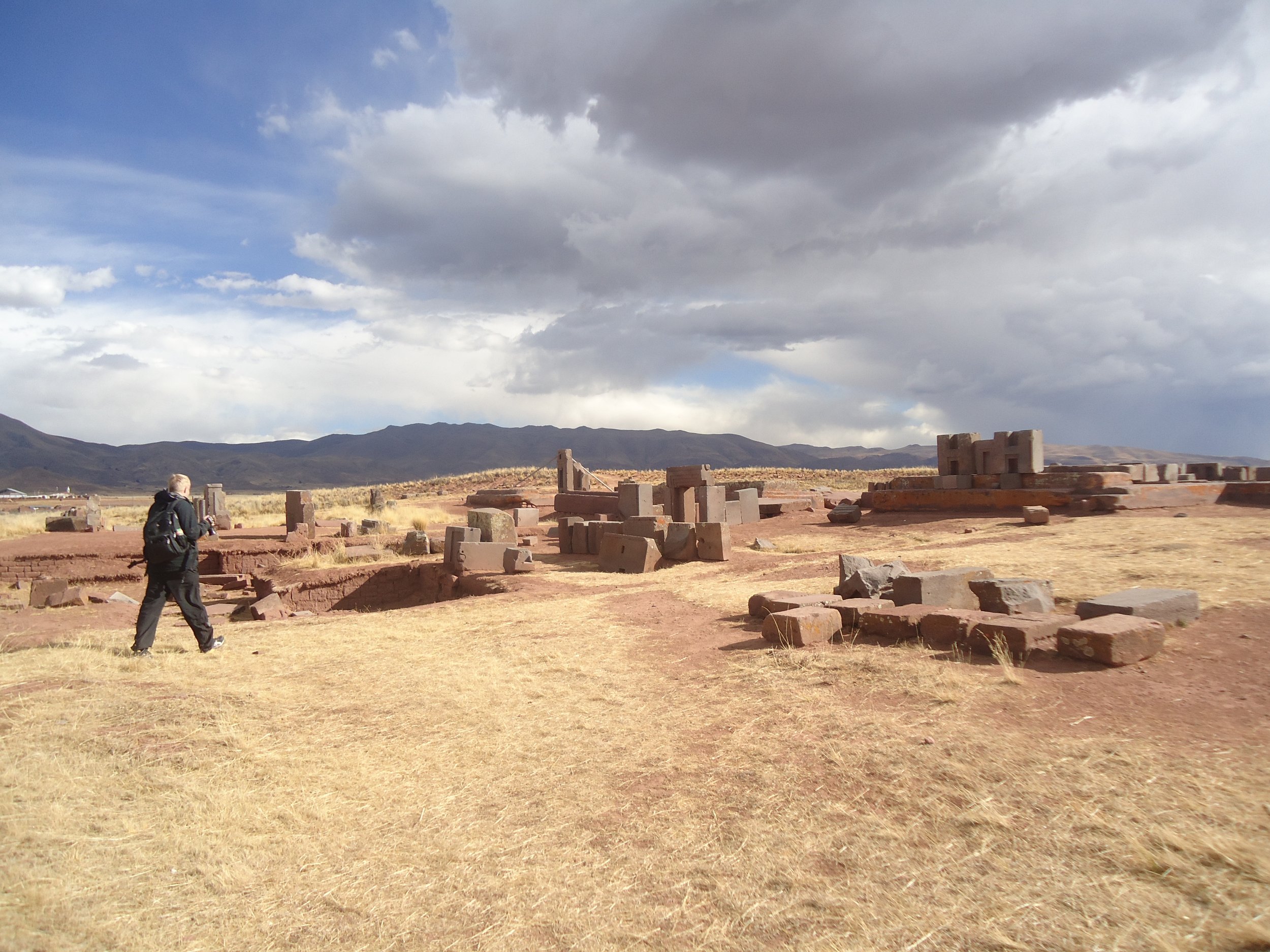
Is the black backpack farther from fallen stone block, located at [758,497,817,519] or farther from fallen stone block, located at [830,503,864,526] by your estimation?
fallen stone block, located at [758,497,817,519]

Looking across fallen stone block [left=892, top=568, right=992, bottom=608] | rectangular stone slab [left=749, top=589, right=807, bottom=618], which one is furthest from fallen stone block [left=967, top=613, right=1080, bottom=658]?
rectangular stone slab [left=749, top=589, right=807, bottom=618]

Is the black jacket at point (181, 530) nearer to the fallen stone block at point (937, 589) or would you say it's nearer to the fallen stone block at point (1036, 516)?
the fallen stone block at point (937, 589)

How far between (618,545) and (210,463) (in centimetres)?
12633

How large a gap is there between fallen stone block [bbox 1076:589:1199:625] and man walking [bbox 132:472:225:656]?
9190 millimetres

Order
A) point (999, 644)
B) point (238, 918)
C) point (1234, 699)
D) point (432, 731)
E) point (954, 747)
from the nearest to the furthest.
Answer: point (238, 918), point (954, 747), point (1234, 699), point (432, 731), point (999, 644)

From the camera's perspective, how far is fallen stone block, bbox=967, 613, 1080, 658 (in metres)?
6.71

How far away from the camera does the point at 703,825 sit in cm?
438

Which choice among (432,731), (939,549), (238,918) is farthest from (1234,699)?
(939,549)

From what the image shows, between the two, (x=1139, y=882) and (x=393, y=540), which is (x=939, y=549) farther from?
(x=393, y=540)

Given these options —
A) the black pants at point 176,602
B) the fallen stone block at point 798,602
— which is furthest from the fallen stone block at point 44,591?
the fallen stone block at point 798,602

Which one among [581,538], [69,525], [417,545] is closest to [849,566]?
[581,538]

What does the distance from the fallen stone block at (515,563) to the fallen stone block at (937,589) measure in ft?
27.1

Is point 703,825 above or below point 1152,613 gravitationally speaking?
below

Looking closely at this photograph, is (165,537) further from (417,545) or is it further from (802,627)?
(417,545)
